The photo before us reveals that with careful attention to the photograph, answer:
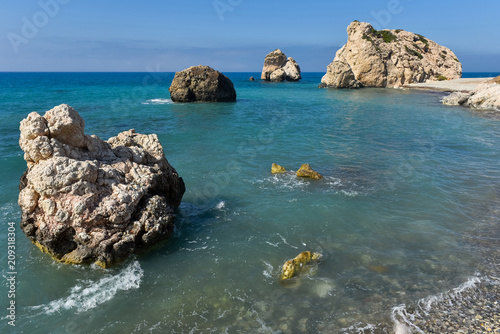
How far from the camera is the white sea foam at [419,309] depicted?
7695mm

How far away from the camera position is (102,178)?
10.7 metres

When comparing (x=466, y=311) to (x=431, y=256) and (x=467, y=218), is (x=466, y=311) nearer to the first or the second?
(x=431, y=256)

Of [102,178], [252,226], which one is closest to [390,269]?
[252,226]

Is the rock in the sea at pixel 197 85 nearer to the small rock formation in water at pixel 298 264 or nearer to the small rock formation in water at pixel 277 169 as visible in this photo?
the small rock formation in water at pixel 277 169

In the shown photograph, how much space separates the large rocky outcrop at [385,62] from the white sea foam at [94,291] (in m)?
93.1

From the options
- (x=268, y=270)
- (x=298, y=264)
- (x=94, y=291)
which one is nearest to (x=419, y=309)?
(x=298, y=264)

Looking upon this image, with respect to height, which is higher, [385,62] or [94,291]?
[385,62]

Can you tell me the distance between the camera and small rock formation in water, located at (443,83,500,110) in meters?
46.9

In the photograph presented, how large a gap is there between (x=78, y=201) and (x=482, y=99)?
57.5m

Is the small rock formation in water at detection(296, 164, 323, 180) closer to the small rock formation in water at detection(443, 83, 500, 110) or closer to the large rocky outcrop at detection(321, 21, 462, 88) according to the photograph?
the small rock formation in water at detection(443, 83, 500, 110)

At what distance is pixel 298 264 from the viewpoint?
10109mm

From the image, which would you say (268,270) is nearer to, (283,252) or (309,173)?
(283,252)

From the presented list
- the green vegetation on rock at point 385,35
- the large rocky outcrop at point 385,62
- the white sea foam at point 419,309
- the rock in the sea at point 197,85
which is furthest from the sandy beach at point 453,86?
the white sea foam at point 419,309

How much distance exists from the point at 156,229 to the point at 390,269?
25.6ft
